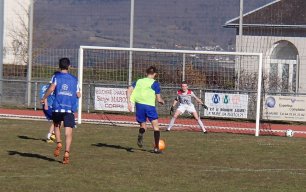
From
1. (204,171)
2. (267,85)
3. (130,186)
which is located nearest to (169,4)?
(267,85)

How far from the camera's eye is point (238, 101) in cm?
2891

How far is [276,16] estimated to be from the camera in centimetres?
3528

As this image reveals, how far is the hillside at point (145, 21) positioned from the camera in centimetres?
3594

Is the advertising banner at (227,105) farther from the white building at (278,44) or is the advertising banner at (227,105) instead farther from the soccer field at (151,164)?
the soccer field at (151,164)

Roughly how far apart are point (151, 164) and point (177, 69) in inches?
576

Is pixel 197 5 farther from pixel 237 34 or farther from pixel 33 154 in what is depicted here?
pixel 33 154

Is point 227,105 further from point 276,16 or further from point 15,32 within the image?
point 15,32

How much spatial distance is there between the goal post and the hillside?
404 centimetres

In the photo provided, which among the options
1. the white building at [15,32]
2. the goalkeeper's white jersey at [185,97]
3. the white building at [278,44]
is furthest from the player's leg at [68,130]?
the white building at [15,32]

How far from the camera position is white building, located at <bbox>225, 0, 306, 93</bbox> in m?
31.7

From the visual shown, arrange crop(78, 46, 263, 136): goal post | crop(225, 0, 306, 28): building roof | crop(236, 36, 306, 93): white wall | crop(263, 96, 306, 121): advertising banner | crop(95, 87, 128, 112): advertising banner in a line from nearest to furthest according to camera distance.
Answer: crop(95, 87, 128, 112): advertising banner, crop(263, 96, 306, 121): advertising banner, crop(78, 46, 263, 136): goal post, crop(236, 36, 306, 93): white wall, crop(225, 0, 306, 28): building roof

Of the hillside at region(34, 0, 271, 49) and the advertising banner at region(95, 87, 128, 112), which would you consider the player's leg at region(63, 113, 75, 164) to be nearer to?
the advertising banner at region(95, 87, 128, 112)

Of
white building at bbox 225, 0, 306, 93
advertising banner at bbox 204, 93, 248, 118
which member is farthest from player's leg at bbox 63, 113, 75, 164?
white building at bbox 225, 0, 306, 93

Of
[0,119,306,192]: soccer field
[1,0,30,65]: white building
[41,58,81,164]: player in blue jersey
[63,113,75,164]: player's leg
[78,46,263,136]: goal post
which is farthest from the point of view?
[1,0,30,65]: white building
